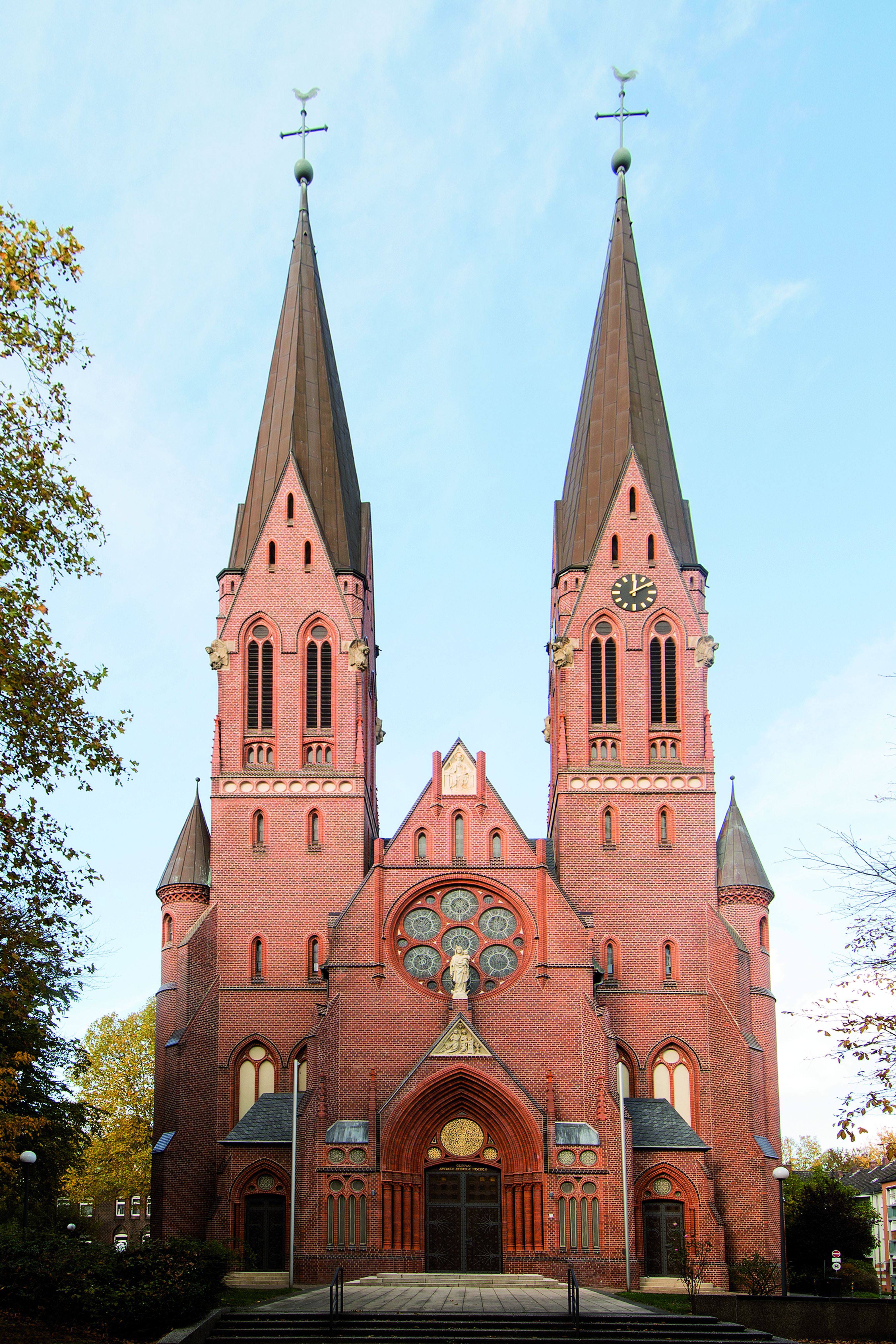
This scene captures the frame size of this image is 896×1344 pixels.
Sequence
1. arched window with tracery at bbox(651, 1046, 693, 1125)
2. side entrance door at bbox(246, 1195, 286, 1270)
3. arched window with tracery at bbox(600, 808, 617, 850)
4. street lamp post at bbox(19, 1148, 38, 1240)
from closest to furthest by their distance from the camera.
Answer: street lamp post at bbox(19, 1148, 38, 1240)
side entrance door at bbox(246, 1195, 286, 1270)
arched window with tracery at bbox(651, 1046, 693, 1125)
arched window with tracery at bbox(600, 808, 617, 850)

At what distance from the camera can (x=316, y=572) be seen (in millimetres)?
50688

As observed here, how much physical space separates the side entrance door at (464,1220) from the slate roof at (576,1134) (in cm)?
243

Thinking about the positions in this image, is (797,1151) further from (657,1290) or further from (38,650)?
(38,650)

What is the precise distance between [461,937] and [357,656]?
10.0 m

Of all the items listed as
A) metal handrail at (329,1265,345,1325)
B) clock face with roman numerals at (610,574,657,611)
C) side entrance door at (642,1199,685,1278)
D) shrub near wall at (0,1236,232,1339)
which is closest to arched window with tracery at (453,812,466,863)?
A: clock face with roman numerals at (610,574,657,611)

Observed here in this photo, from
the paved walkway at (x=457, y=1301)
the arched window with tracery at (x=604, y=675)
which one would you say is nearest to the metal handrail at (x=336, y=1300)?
the paved walkway at (x=457, y=1301)

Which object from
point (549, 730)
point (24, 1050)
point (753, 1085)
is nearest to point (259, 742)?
point (549, 730)

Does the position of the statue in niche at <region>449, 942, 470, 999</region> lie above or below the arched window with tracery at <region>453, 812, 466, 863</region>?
below

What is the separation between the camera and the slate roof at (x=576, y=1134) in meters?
41.2

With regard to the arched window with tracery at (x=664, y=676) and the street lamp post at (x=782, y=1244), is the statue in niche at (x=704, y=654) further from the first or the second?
the street lamp post at (x=782, y=1244)

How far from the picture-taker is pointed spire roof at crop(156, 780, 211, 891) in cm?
5019

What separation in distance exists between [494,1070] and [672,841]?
9917 millimetres

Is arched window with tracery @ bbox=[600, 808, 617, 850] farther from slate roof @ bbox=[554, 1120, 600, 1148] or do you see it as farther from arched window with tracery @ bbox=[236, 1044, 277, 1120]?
arched window with tracery @ bbox=[236, 1044, 277, 1120]

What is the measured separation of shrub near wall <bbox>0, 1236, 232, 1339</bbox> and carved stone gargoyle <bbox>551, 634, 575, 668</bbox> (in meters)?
26.5
